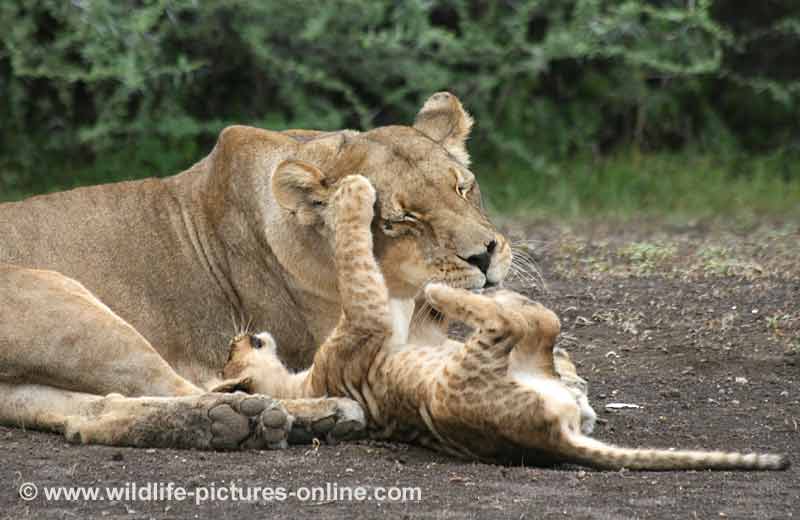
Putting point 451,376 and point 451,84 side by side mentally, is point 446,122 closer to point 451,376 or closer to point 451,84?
point 451,376

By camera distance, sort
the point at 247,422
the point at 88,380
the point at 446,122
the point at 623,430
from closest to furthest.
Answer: the point at 247,422, the point at 88,380, the point at 623,430, the point at 446,122

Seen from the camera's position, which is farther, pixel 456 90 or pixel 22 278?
pixel 456 90

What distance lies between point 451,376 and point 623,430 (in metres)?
0.90

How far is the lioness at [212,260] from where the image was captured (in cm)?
456

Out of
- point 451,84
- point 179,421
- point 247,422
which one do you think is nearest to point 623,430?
point 247,422

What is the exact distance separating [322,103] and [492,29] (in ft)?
4.02

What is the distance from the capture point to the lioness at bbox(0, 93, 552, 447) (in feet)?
15.0

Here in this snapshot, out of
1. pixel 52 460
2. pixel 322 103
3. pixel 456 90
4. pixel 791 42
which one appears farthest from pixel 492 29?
pixel 52 460

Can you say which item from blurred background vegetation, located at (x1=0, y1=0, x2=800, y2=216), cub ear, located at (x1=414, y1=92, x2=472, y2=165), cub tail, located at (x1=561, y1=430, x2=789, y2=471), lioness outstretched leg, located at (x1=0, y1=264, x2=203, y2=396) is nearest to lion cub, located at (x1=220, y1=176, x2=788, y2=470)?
cub tail, located at (x1=561, y1=430, x2=789, y2=471)

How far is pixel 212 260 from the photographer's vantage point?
5.13m

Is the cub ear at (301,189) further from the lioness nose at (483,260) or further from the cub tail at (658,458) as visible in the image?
the cub tail at (658,458)

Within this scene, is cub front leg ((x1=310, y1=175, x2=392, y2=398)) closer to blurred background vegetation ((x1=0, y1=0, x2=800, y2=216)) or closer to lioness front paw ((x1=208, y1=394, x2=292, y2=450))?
lioness front paw ((x1=208, y1=394, x2=292, y2=450))

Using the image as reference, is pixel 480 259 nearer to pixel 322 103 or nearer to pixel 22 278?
pixel 22 278

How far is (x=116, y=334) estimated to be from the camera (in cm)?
459
